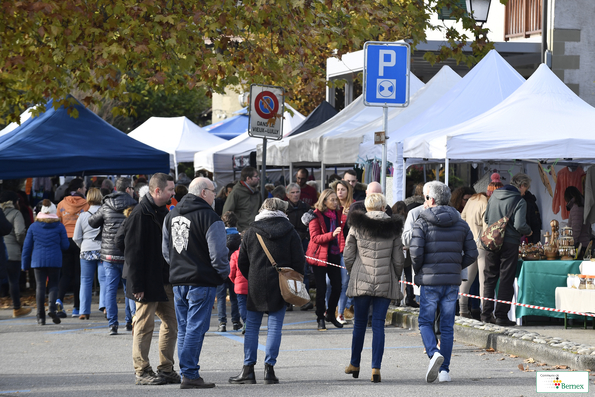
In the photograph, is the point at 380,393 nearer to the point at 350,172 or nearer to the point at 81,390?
the point at 81,390

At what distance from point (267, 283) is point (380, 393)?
1.38 metres

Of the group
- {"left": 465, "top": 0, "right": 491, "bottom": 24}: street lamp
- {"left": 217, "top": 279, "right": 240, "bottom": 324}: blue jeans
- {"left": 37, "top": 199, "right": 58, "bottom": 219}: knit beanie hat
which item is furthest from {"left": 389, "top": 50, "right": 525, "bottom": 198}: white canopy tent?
{"left": 37, "top": 199, "right": 58, "bottom": 219}: knit beanie hat

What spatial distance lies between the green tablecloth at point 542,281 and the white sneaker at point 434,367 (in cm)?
381

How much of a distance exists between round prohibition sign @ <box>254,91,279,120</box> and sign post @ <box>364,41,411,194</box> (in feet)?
6.45

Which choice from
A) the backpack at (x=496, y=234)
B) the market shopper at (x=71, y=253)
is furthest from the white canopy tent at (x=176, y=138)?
the backpack at (x=496, y=234)

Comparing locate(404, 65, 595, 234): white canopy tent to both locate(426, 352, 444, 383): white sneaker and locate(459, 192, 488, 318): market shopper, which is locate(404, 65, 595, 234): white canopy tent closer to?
locate(459, 192, 488, 318): market shopper

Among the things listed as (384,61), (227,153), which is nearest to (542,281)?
(384,61)

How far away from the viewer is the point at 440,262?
797cm

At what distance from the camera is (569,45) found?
19.1m

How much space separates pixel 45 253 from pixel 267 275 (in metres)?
5.24

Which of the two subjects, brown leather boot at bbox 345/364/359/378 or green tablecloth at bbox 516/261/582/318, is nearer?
brown leather boot at bbox 345/364/359/378

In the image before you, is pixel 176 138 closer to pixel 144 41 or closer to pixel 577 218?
pixel 144 41

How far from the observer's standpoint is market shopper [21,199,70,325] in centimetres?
1205

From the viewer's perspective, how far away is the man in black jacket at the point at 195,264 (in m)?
7.34
